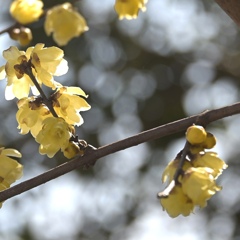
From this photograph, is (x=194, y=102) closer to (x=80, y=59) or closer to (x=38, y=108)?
(x=80, y=59)

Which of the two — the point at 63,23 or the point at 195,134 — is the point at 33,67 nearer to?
the point at 195,134

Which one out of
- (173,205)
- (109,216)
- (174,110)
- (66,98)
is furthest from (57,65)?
(109,216)

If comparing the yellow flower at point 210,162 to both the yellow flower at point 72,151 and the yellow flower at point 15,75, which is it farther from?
the yellow flower at point 15,75

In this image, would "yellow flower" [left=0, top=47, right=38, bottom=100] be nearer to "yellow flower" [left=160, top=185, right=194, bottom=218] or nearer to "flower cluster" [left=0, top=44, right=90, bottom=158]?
"flower cluster" [left=0, top=44, right=90, bottom=158]

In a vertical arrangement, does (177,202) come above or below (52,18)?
above

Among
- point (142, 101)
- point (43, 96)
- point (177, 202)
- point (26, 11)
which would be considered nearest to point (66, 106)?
point (43, 96)

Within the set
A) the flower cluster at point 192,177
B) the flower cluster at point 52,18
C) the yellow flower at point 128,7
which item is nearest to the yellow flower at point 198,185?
the flower cluster at point 192,177

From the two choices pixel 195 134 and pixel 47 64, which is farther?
pixel 47 64

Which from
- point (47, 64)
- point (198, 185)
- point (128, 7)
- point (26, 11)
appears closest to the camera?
point (198, 185)

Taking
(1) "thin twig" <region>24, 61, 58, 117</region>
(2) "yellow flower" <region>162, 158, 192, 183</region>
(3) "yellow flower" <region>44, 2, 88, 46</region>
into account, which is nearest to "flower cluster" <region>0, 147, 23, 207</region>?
(1) "thin twig" <region>24, 61, 58, 117</region>
